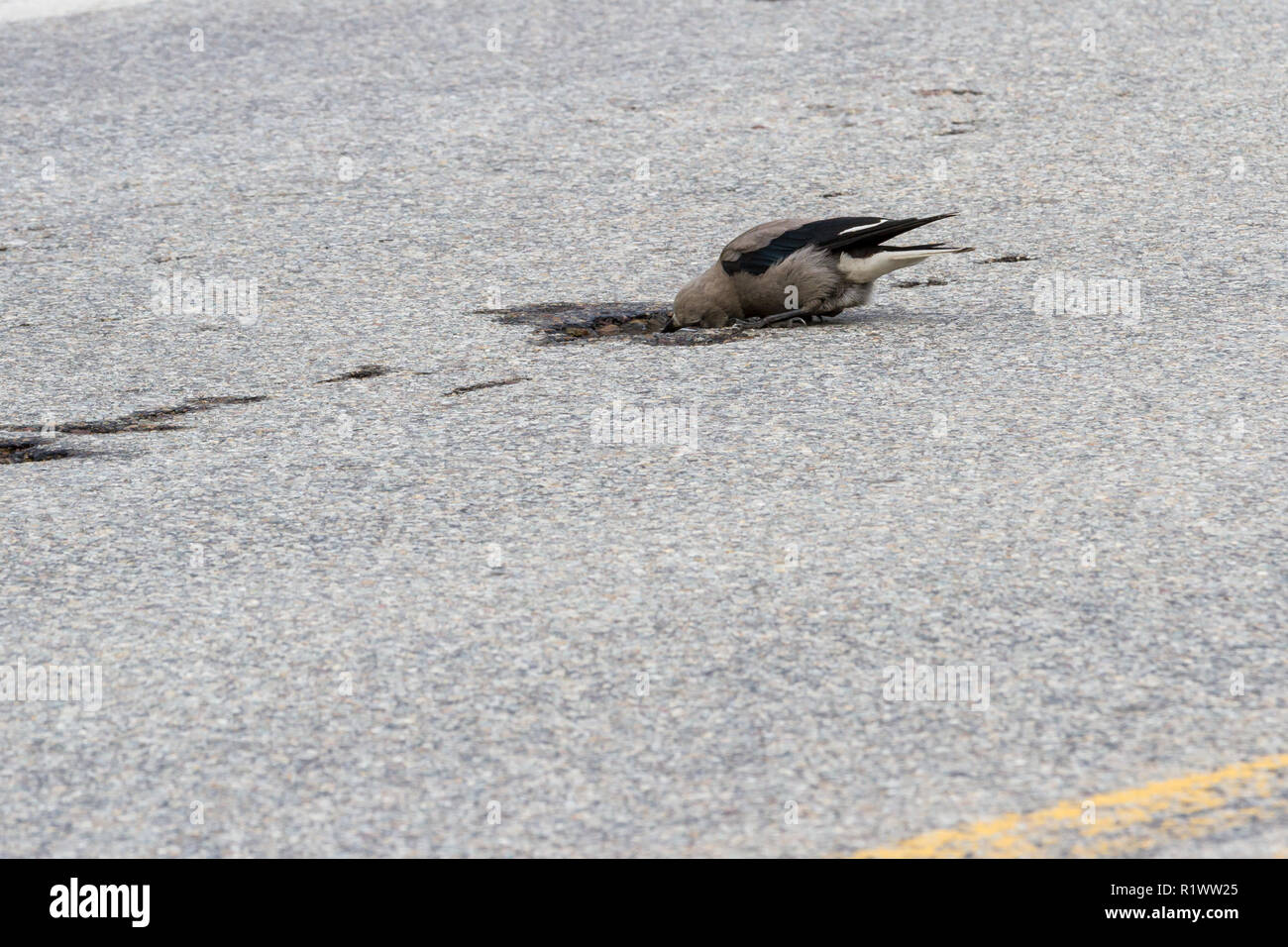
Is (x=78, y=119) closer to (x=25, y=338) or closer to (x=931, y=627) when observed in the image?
(x=25, y=338)

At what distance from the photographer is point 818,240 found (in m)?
7.27

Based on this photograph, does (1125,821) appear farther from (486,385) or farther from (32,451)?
(32,451)

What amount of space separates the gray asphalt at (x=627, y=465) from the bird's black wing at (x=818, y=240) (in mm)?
369

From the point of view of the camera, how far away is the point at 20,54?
40.9 feet

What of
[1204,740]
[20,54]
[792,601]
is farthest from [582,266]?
[20,54]

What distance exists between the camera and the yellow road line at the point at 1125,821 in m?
3.30

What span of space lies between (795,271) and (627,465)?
1.97 m

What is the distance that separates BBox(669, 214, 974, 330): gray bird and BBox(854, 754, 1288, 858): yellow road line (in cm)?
399

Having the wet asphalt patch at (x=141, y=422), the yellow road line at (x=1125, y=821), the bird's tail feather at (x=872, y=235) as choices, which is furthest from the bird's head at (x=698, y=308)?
the yellow road line at (x=1125, y=821)

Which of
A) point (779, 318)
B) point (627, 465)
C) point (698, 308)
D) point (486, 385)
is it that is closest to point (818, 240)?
point (779, 318)

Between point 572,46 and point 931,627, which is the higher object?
point 572,46

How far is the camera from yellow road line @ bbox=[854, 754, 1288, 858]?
3301 mm

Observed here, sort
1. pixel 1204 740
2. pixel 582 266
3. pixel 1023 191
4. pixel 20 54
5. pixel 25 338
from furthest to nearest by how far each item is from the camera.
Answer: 1. pixel 20 54
2. pixel 1023 191
3. pixel 582 266
4. pixel 25 338
5. pixel 1204 740
